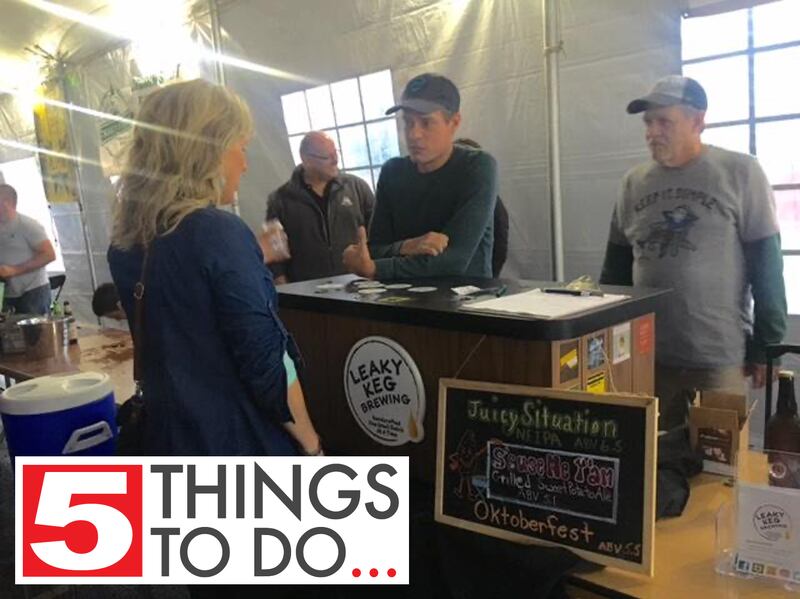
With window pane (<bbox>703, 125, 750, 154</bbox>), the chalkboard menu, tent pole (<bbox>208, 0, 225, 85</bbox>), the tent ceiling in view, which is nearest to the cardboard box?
the chalkboard menu

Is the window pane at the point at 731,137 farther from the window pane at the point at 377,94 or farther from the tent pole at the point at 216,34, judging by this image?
the tent pole at the point at 216,34

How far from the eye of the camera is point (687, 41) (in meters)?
2.21

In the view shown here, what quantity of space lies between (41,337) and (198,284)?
1.90m

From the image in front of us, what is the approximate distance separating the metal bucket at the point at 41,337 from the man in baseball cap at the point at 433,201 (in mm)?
1657

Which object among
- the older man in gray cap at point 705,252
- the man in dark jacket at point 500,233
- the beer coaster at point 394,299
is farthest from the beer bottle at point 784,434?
the man in dark jacket at point 500,233

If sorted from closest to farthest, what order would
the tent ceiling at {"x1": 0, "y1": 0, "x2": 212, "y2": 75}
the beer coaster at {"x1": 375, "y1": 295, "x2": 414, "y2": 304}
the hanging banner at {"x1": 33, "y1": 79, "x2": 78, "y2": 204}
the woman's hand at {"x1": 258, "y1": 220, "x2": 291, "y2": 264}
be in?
the beer coaster at {"x1": 375, "y1": 295, "x2": 414, "y2": 304}
the woman's hand at {"x1": 258, "y1": 220, "x2": 291, "y2": 264}
the tent ceiling at {"x1": 0, "y1": 0, "x2": 212, "y2": 75}
the hanging banner at {"x1": 33, "y1": 79, "x2": 78, "y2": 204}

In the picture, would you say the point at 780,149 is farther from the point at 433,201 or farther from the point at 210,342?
the point at 210,342

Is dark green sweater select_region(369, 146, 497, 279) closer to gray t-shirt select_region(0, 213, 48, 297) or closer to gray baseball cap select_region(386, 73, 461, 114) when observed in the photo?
gray baseball cap select_region(386, 73, 461, 114)

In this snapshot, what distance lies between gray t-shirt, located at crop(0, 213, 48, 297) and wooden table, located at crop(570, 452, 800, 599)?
3.81 metres

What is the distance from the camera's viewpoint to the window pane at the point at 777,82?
2053 millimetres

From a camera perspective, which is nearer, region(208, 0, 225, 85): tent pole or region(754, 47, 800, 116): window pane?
region(754, 47, 800, 116): window pane

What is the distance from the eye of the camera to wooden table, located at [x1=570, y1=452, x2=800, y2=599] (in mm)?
830

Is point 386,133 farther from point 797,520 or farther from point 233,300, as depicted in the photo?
point 797,520

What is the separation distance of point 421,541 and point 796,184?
1.78m
